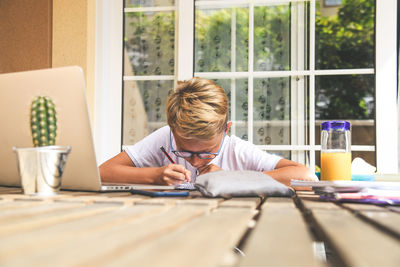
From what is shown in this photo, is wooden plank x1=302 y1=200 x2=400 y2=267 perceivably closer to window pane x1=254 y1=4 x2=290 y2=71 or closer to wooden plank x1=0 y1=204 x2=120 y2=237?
wooden plank x1=0 y1=204 x2=120 y2=237

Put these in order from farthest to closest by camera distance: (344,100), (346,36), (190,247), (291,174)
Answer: (346,36)
(344,100)
(291,174)
(190,247)

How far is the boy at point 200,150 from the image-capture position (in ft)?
5.20

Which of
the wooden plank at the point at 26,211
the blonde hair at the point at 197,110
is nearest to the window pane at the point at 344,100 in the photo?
the blonde hair at the point at 197,110

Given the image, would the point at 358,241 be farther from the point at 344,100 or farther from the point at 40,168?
the point at 344,100

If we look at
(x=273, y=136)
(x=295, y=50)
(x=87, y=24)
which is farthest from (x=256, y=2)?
(x=87, y=24)

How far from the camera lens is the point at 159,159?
2.03 m

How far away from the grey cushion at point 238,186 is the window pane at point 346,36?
7.69 metres

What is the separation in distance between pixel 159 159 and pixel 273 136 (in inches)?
42.9

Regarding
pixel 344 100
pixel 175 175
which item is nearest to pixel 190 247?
pixel 175 175

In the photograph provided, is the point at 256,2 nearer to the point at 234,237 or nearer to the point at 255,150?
the point at 255,150

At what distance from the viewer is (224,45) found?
2.98 meters

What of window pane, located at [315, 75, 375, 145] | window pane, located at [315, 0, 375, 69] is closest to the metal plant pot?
window pane, located at [315, 75, 375, 145]

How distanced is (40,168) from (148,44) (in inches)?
90.3

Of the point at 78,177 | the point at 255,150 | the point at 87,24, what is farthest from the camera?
the point at 87,24
